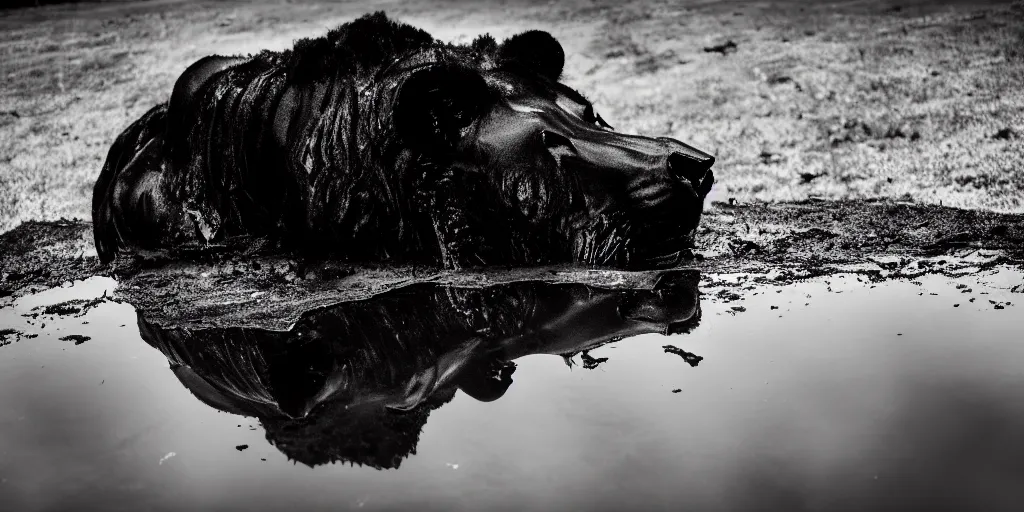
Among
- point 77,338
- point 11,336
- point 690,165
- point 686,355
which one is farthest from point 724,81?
point 11,336

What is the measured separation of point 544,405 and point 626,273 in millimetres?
1438

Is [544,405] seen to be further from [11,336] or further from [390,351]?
[11,336]

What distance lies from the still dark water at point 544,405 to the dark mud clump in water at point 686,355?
0.01m

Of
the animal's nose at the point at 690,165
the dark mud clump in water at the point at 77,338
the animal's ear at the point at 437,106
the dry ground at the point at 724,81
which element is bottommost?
the dry ground at the point at 724,81

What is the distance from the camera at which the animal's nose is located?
14.9 feet

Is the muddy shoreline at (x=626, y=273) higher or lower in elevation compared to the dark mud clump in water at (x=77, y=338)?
lower

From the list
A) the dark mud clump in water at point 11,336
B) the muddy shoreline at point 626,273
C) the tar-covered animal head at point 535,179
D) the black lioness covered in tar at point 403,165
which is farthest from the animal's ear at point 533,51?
the dark mud clump in water at point 11,336

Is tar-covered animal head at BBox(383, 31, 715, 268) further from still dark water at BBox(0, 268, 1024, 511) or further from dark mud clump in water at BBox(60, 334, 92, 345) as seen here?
dark mud clump in water at BBox(60, 334, 92, 345)

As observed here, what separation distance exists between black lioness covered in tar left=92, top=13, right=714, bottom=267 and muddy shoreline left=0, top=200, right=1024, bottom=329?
15 cm

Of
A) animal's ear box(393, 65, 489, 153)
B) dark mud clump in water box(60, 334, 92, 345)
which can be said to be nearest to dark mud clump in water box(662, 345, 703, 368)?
animal's ear box(393, 65, 489, 153)

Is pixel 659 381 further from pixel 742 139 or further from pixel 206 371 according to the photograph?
pixel 742 139

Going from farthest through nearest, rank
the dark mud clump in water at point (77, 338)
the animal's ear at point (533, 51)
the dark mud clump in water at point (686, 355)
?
the animal's ear at point (533, 51) → the dark mud clump in water at point (77, 338) → the dark mud clump in water at point (686, 355)

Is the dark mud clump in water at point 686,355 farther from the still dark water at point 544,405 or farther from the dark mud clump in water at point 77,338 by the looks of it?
the dark mud clump in water at point 77,338

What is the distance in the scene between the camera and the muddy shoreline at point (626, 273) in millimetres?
4574
